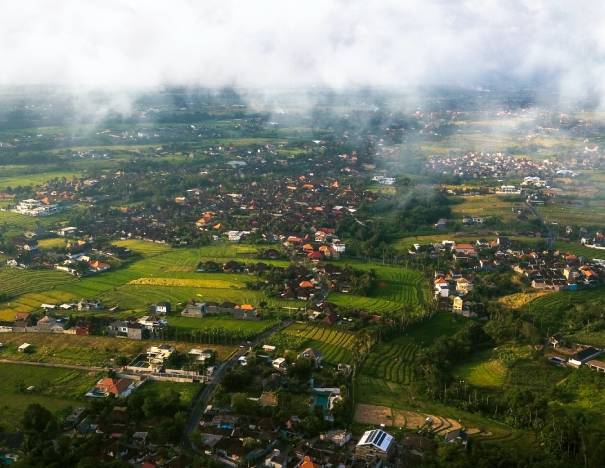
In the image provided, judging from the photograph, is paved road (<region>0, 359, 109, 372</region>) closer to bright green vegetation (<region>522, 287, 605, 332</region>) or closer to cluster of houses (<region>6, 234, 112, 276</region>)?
cluster of houses (<region>6, 234, 112, 276</region>)

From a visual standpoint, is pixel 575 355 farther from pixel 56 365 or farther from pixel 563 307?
pixel 56 365

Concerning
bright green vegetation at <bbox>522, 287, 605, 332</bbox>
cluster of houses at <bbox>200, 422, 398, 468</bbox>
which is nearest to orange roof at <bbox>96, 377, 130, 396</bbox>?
cluster of houses at <bbox>200, 422, 398, 468</bbox>

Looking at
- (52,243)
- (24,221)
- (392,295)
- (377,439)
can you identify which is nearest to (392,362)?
(377,439)

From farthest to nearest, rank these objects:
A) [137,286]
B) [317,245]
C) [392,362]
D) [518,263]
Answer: [317,245] → [518,263] → [137,286] → [392,362]

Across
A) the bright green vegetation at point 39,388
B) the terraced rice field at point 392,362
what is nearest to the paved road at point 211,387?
the bright green vegetation at point 39,388

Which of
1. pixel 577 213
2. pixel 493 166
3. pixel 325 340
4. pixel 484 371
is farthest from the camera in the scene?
pixel 493 166

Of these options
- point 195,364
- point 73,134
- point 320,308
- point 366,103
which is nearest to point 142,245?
point 320,308

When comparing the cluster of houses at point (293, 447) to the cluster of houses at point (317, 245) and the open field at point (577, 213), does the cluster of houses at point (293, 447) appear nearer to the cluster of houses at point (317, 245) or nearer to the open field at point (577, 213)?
the cluster of houses at point (317, 245)

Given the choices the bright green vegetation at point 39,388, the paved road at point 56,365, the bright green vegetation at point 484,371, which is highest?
the bright green vegetation at point 39,388
